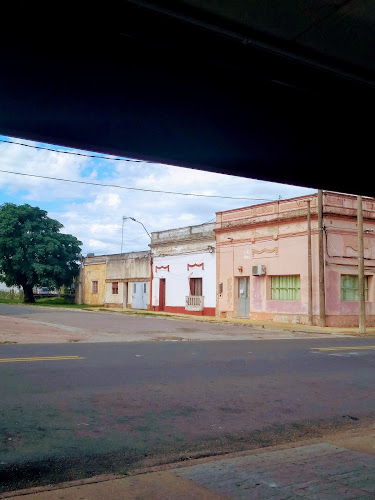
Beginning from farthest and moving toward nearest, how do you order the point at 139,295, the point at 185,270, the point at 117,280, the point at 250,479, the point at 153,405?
the point at 117,280 → the point at 139,295 → the point at 185,270 → the point at 153,405 → the point at 250,479

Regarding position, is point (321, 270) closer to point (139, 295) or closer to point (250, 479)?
point (139, 295)

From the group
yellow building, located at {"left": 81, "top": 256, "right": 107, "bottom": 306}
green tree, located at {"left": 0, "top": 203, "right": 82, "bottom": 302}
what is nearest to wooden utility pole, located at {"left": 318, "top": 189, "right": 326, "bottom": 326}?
yellow building, located at {"left": 81, "top": 256, "right": 107, "bottom": 306}

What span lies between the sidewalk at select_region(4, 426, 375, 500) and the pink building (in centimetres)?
2118

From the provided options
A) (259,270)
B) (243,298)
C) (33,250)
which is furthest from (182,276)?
(33,250)

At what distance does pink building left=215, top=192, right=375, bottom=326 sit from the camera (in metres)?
27.0

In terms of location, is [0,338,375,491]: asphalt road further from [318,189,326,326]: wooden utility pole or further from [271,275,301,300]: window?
[271,275,301,300]: window

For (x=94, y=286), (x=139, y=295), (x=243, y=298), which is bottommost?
(x=243, y=298)

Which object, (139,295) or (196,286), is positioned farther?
(139,295)

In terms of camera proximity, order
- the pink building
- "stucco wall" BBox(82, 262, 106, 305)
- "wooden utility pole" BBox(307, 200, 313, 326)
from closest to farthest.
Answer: "wooden utility pole" BBox(307, 200, 313, 326) → the pink building → "stucco wall" BBox(82, 262, 106, 305)

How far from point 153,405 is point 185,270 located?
27543 mm

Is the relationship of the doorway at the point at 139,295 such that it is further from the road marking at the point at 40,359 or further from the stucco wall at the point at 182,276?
the road marking at the point at 40,359

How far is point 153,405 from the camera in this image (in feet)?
26.8

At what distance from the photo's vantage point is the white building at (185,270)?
33.7m

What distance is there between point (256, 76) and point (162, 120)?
122 cm
